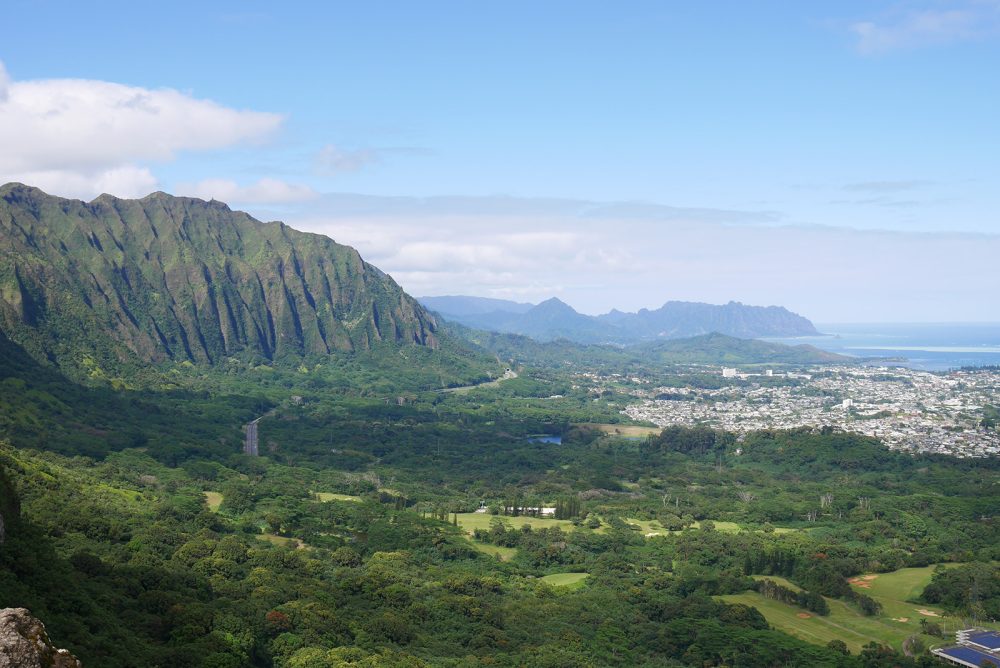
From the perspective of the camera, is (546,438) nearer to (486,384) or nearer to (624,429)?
(624,429)

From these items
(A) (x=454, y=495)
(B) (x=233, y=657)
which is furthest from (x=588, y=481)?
(B) (x=233, y=657)

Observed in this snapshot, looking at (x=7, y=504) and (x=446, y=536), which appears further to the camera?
(x=446, y=536)

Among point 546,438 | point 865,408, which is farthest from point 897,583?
point 865,408

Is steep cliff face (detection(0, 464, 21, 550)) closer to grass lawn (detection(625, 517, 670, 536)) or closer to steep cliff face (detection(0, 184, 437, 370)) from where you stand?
grass lawn (detection(625, 517, 670, 536))

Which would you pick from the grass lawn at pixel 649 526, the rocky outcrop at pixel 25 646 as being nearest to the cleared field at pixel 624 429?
the grass lawn at pixel 649 526

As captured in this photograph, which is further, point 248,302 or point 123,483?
point 248,302

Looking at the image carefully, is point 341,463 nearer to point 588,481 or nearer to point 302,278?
point 588,481

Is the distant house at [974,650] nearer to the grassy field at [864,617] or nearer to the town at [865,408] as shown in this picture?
the grassy field at [864,617]
